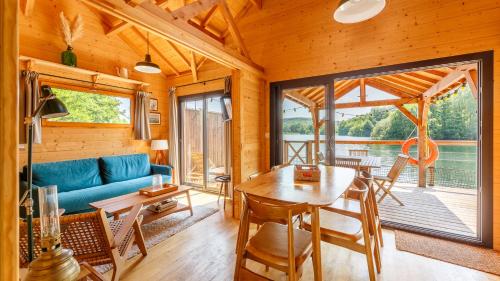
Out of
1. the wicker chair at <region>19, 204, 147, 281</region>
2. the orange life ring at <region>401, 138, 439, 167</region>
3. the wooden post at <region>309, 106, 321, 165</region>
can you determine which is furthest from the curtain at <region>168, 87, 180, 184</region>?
the orange life ring at <region>401, 138, 439, 167</region>

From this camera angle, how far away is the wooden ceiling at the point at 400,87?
3.49 m

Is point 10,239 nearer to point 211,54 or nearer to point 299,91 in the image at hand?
point 211,54

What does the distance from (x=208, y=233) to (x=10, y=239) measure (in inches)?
83.4

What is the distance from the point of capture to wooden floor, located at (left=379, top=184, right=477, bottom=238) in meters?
2.75

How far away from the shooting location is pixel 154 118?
191 inches

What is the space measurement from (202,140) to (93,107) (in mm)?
2117

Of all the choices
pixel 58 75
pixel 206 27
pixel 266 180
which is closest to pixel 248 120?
pixel 266 180

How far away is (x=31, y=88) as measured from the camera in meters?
3.02

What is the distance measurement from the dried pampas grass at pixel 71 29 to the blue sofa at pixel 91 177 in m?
1.98

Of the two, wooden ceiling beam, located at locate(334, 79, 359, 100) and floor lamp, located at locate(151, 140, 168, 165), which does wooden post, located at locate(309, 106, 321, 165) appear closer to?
wooden ceiling beam, located at locate(334, 79, 359, 100)

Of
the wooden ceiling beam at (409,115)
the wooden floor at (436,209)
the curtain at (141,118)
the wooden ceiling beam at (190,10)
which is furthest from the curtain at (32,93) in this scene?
the wooden ceiling beam at (409,115)

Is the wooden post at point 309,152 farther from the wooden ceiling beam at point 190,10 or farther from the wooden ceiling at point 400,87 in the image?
the wooden ceiling beam at point 190,10

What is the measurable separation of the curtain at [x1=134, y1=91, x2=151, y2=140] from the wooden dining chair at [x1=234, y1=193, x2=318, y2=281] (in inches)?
146

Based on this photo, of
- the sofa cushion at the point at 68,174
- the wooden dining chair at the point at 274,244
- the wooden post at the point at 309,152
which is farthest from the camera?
the wooden post at the point at 309,152
